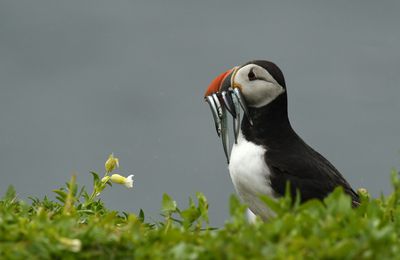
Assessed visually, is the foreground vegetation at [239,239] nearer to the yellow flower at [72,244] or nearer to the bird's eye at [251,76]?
the yellow flower at [72,244]

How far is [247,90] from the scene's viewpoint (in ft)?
25.5

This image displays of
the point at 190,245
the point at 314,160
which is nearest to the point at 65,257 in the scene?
the point at 190,245

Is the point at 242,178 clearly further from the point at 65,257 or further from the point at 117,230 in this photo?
the point at 65,257

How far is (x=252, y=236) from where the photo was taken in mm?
4176

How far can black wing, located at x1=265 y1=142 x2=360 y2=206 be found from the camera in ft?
23.7

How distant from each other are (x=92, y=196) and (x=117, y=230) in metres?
2.63

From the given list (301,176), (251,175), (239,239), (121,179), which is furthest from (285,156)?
(239,239)

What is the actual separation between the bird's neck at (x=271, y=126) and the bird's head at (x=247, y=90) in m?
0.05

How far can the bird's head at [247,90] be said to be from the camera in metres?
7.77

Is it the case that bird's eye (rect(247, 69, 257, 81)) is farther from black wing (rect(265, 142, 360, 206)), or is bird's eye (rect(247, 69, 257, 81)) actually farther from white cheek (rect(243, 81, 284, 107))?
black wing (rect(265, 142, 360, 206))

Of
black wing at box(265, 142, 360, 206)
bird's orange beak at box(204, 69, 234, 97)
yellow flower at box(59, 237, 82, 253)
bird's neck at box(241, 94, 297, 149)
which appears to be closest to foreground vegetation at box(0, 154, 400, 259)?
yellow flower at box(59, 237, 82, 253)

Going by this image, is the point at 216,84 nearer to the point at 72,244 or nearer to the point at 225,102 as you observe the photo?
the point at 225,102

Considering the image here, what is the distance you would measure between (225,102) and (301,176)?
43.7 inches

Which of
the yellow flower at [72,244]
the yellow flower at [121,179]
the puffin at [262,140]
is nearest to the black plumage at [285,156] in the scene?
the puffin at [262,140]
